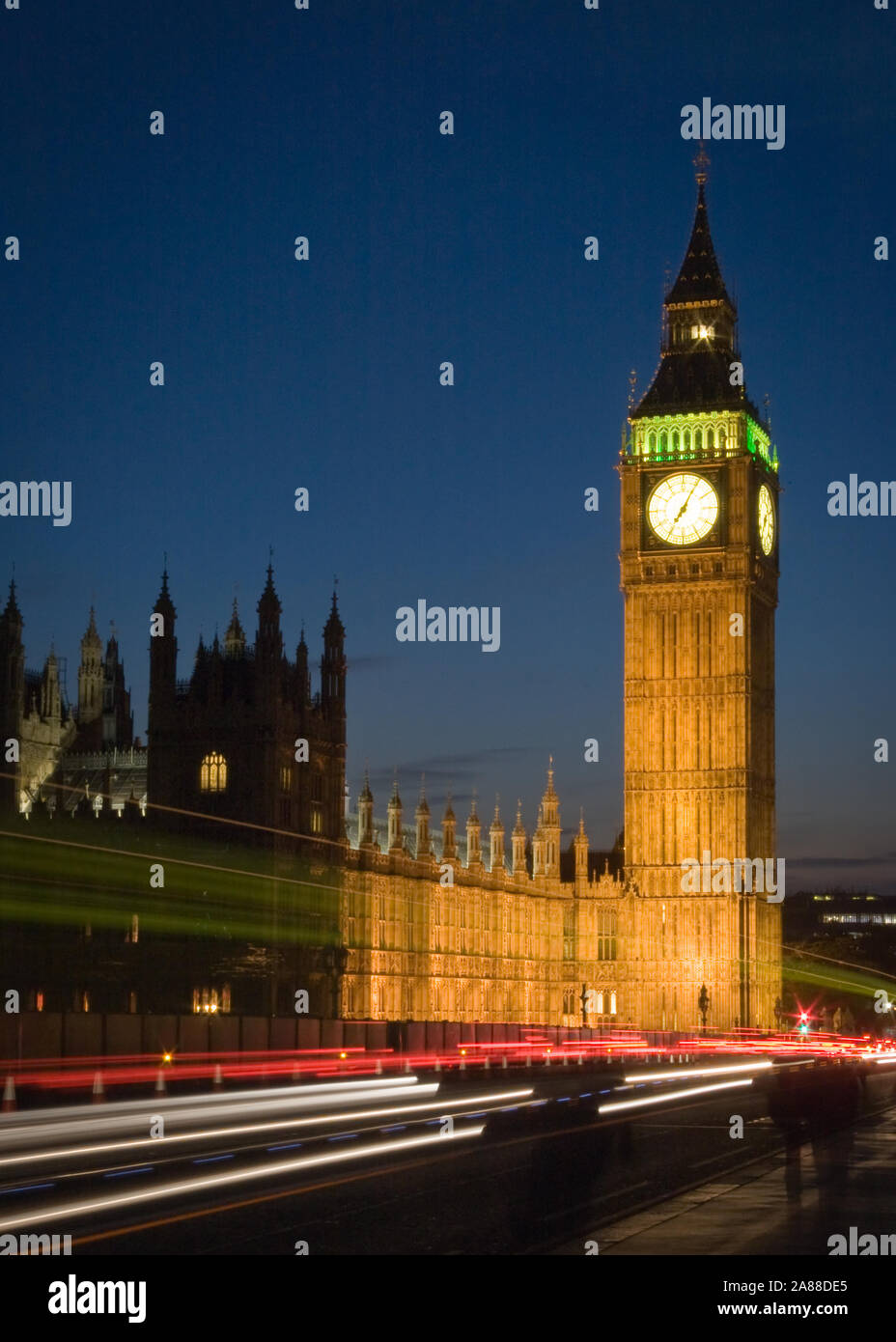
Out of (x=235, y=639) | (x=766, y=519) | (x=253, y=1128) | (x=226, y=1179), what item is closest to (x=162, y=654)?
(x=235, y=639)

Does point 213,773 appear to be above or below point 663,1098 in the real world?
above

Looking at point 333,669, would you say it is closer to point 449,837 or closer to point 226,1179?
point 449,837

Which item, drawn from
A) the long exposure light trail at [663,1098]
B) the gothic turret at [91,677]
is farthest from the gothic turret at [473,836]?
the long exposure light trail at [663,1098]

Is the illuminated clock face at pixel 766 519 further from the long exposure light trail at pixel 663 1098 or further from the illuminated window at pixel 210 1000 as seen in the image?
the long exposure light trail at pixel 663 1098

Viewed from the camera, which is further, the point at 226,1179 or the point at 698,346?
the point at 698,346
